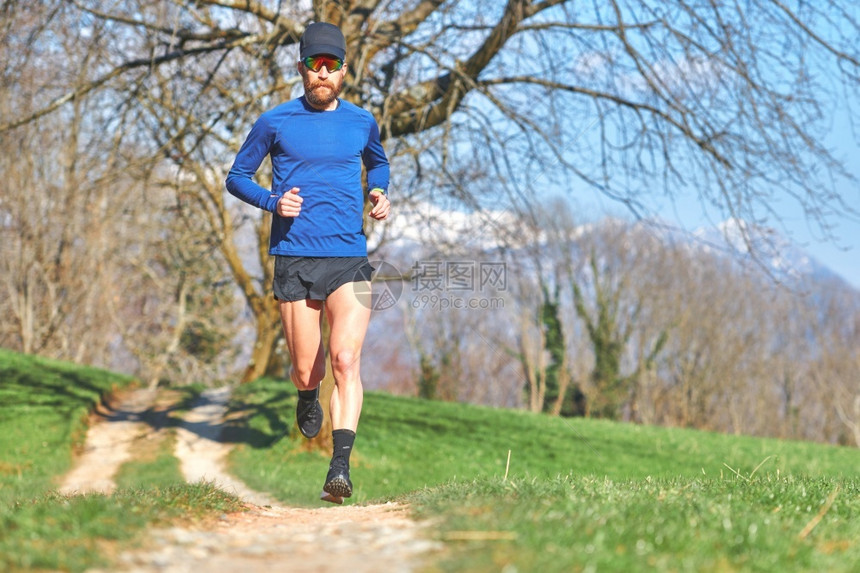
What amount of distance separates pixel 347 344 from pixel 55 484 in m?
7.40

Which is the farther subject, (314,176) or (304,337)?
(304,337)

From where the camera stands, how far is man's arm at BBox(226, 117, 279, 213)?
4910 millimetres

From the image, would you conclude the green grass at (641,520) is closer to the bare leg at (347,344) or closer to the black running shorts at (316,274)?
the bare leg at (347,344)

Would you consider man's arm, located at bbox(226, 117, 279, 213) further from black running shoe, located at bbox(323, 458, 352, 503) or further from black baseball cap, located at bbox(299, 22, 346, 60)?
black running shoe, located at bbox(323, 458, 352, 503)

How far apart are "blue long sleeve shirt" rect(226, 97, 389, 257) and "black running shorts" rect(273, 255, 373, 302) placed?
0.18 feet

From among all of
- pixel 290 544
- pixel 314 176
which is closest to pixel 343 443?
pixel 314 176

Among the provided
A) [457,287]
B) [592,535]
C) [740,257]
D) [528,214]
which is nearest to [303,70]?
[592,535]

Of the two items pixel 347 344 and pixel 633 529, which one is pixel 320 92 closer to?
pixel 347 344

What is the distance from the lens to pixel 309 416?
18.6 ft

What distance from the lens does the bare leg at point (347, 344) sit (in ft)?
16.0

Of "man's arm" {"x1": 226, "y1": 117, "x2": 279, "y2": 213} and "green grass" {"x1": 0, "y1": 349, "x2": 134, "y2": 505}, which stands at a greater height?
"man's arm" {"x1": 226, "y1": 117, "x2": 279, "y2": 213}

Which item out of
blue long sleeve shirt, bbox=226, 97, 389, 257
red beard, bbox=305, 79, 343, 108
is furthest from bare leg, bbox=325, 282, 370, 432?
red beard, bbox=305, 79, 343, 108

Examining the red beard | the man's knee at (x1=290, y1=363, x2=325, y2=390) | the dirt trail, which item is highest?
the red beard

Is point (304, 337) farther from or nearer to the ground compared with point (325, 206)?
nearer to the ground
